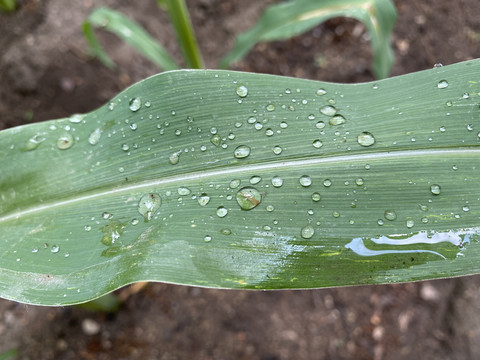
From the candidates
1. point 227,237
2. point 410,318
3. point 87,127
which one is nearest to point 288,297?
point 410,318

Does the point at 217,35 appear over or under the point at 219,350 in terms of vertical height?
over

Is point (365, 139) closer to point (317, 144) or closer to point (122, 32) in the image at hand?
point (317, 144)

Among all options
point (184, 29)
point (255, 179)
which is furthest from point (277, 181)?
point (184, 29)

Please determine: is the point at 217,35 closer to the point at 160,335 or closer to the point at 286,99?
the point at 286,99

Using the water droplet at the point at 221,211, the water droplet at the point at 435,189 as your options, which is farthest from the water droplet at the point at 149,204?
the water droplet at the point at 435,189

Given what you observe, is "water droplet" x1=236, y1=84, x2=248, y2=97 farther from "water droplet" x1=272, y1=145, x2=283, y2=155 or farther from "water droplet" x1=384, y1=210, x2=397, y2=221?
"water droplet" x1=384, y1=210, x2=397, y2=221

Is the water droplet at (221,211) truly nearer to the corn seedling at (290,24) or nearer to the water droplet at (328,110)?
the water droplet at (328,110)
